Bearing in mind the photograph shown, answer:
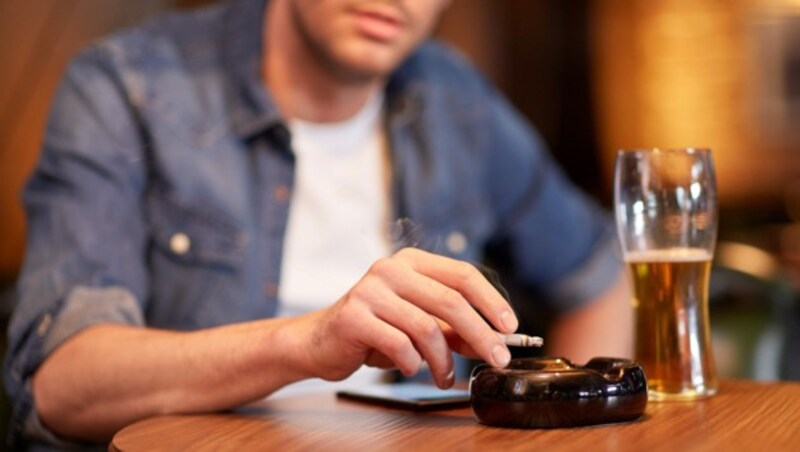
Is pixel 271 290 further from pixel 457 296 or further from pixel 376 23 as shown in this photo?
pixel 457 296

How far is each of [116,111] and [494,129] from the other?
2.20 ft

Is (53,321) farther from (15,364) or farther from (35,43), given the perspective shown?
(35,43)

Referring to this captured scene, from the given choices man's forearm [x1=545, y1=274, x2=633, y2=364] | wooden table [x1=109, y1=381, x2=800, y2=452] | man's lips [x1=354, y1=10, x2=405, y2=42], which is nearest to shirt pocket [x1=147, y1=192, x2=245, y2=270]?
man's lips [x1=354, y1=10, x2=405, y2=42]

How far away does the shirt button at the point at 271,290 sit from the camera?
167 centimetres

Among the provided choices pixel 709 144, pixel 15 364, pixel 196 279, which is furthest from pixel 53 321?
pixel 709 144

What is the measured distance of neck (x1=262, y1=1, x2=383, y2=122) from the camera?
177cm

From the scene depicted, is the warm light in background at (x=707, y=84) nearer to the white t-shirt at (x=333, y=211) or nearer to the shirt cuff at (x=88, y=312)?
the white t-shirt at (x=333, y=211)

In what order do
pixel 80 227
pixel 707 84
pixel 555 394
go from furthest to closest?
1. pixel 707 84
2. pixel 80 227
3. pixel 555 394

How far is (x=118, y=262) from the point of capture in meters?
1.49

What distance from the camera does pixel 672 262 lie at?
116 cm

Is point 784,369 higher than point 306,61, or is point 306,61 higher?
point 306,61

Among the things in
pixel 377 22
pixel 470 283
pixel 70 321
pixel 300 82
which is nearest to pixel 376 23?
pixel 377 22

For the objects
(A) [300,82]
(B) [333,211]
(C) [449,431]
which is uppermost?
(A) [300,82]

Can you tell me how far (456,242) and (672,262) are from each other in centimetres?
74
